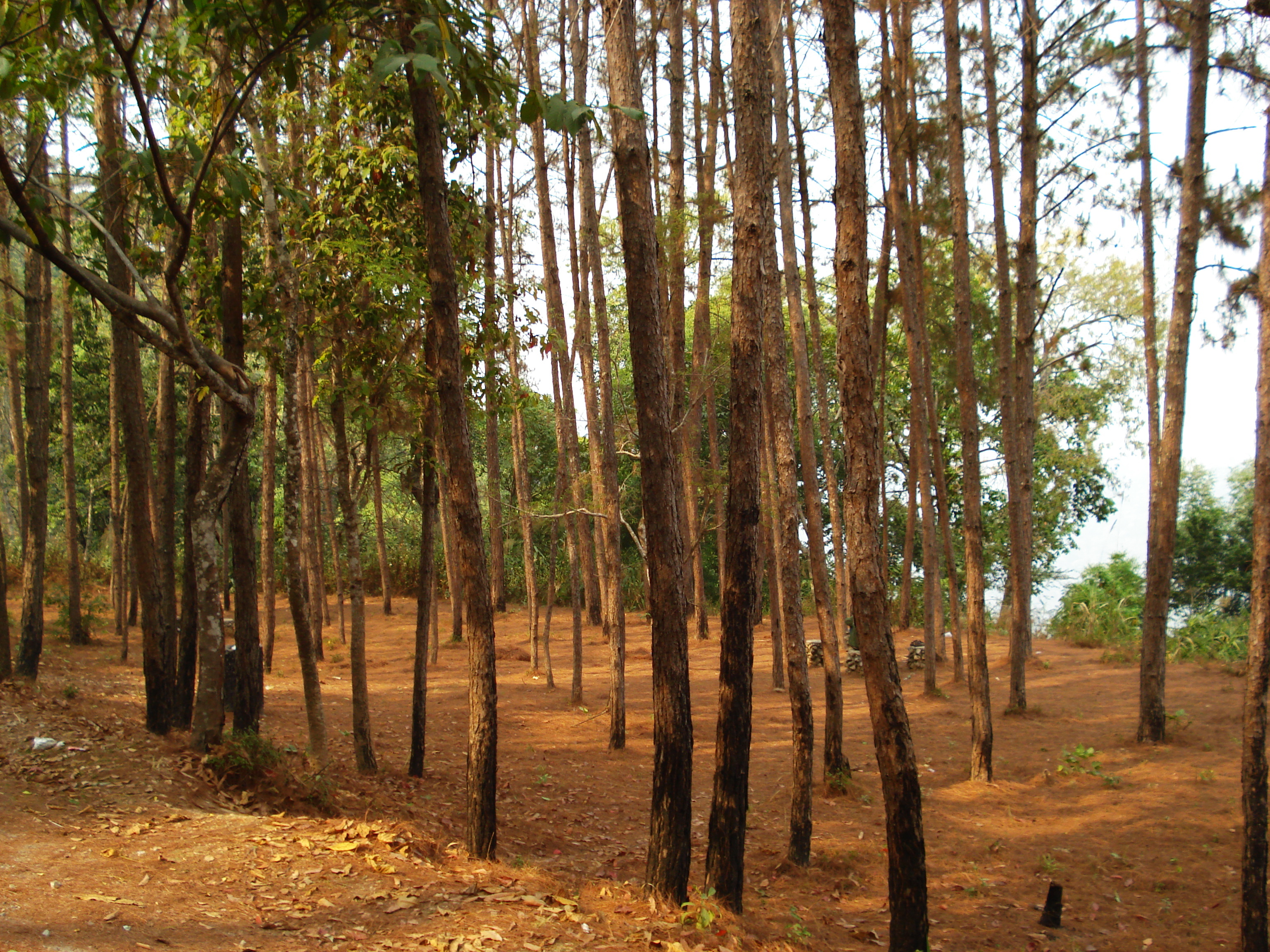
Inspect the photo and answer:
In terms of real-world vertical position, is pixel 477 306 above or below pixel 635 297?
above

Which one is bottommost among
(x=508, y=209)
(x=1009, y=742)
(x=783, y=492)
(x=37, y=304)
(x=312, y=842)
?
(x=1009, y=742)

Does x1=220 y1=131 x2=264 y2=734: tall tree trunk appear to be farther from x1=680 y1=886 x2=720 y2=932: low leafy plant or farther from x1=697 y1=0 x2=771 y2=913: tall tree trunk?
x1=680 y1=886 x2=720 y2=932: low leafy plant

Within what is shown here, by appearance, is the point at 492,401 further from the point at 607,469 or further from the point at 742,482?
the point at 742,482

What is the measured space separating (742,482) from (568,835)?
4389 mm

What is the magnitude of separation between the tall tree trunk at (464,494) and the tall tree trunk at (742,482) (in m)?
1.65

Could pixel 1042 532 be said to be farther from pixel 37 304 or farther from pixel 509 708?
pixel 37 304

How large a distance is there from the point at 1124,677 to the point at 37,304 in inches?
679

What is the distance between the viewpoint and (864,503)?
5395mm

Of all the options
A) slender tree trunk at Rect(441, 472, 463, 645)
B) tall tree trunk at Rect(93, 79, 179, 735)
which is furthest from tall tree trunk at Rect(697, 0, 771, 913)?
slender tree trunk at Rect(441, 472, 463, 645)

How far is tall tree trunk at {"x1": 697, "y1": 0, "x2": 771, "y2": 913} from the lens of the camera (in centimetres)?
561

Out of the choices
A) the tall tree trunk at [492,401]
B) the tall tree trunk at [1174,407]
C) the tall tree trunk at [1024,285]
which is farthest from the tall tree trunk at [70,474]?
the tall tree trunk at [1174,407]

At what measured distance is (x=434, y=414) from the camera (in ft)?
29.3

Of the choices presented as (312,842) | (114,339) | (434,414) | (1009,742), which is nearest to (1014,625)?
(1009,742)

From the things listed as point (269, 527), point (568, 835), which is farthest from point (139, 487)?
point (269, 527)
